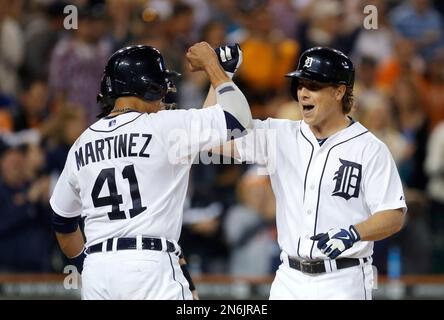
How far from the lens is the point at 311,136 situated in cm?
583

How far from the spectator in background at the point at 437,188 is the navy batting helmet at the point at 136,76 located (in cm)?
490

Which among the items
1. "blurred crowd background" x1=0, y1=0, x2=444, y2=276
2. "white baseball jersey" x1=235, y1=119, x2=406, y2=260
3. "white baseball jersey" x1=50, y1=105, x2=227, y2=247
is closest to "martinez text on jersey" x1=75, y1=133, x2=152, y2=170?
"white baseball jersey" x1=50, y1=105, x2=227, y2=247

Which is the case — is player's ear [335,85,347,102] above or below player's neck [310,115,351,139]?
above

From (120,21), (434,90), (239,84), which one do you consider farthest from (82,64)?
(434,90)

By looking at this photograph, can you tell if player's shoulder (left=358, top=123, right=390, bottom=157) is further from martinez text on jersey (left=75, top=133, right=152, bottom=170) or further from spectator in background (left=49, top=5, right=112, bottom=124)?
spectator in background (left=49, top=5, right=112, bottom=124)

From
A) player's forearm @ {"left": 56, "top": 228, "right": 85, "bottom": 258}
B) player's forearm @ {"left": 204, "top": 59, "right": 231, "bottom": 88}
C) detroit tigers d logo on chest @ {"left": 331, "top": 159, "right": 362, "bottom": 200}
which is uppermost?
player's forearm @ {"left": 204, "top": 59, "right": 231, "bottom": 88}

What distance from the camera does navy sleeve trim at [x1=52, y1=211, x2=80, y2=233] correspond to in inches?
226

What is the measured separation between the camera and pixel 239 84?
34.1 feet

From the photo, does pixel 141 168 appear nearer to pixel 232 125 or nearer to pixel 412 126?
pixel 232 125

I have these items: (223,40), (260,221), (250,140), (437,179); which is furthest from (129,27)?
(250,140)

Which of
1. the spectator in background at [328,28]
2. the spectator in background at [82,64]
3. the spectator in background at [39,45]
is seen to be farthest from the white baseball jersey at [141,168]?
the spectator in background at [328,28]

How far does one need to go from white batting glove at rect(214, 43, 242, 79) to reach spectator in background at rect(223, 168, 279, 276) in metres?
3.83

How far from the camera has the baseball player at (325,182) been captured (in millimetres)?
5539

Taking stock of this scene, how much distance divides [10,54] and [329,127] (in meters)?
5.77
